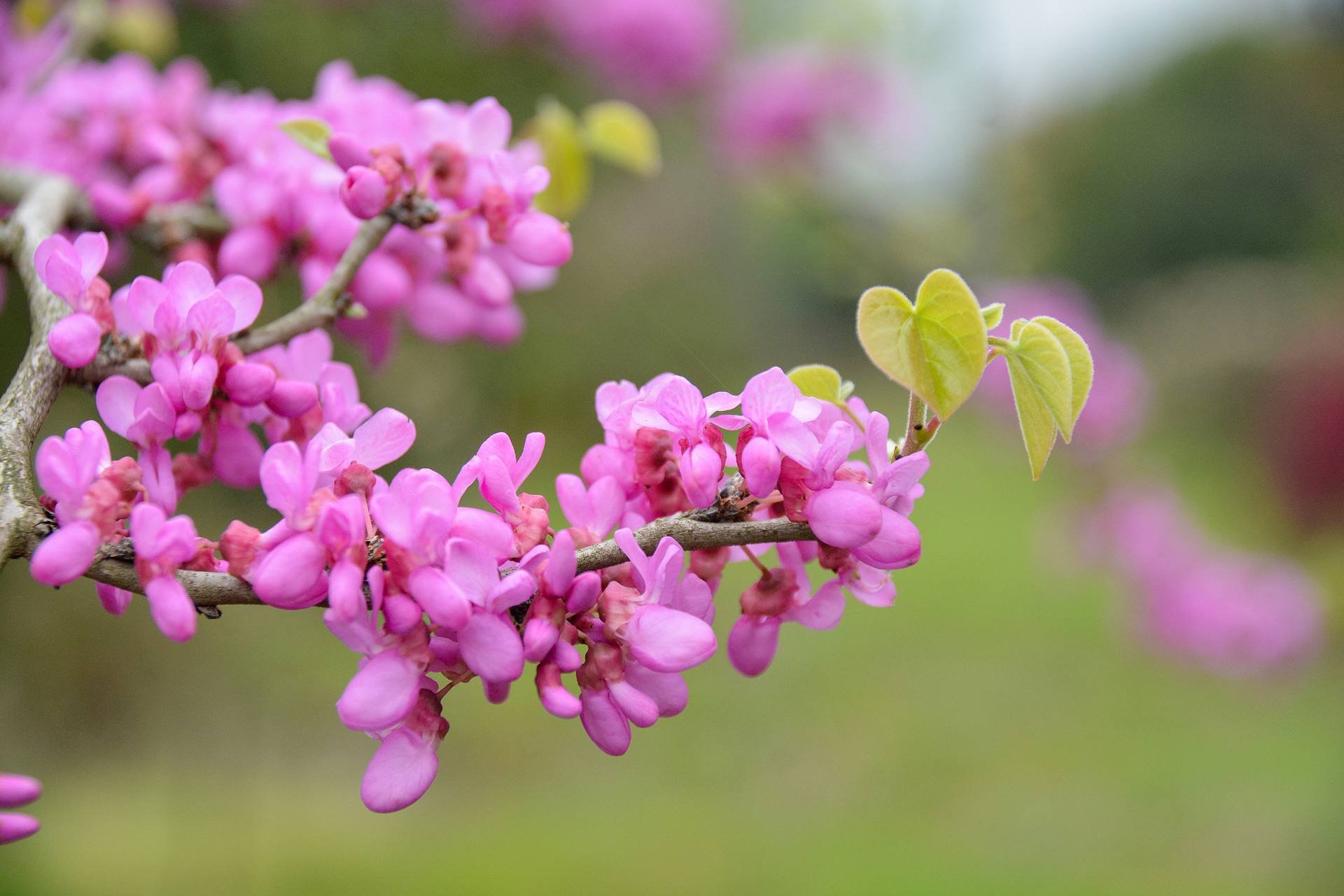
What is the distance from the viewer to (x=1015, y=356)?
0.90 ft

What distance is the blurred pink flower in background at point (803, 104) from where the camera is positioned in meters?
1.70

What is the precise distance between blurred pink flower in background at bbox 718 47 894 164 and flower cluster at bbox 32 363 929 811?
58.8 inches

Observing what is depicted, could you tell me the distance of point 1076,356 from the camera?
283 millimetres

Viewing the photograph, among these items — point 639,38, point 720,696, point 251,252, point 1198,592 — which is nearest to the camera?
point 251,252

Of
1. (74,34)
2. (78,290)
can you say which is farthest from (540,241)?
(74,34)

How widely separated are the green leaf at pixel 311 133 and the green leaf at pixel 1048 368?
0.88 feet

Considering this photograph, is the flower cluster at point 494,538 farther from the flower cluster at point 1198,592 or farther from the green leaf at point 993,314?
the flower cluster at point 1198,592

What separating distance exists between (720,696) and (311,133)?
197cm

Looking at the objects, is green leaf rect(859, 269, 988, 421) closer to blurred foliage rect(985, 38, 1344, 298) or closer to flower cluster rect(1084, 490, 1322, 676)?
flower cluster rect(1084, 490, 1322, 676)

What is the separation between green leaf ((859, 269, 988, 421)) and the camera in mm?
260

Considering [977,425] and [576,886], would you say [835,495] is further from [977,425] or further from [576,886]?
[977,425]

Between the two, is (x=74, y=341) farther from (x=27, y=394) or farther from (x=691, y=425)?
(x=691, y=425)

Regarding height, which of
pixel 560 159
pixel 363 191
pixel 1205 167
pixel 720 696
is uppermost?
pixel 1205 167

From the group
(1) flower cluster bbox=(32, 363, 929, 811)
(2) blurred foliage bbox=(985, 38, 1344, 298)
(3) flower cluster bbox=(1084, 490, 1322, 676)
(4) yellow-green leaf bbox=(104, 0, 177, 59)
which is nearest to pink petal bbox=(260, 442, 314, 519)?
(1) flower cluster bbox=(32, 363, 929, 811)
